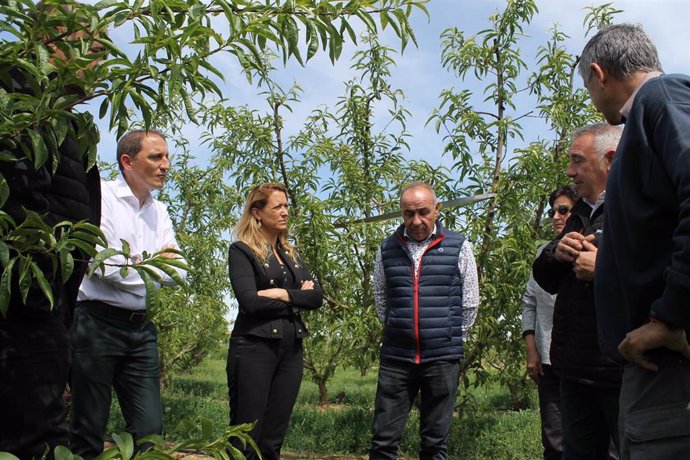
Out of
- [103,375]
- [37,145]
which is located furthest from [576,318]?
[37,145]

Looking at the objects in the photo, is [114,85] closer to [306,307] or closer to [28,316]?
[28,316]

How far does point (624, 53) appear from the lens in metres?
2.43

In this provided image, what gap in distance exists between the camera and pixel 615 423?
3344 millimetres

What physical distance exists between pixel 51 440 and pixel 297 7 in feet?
5.05

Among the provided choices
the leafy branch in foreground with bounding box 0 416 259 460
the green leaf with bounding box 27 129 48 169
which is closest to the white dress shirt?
the leafy branch in foreground with bounding box 0 416 259 460

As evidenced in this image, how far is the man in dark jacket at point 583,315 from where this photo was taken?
3438 millimetres

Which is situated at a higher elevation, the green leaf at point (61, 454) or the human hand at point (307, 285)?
the human hand at point (307, 285)

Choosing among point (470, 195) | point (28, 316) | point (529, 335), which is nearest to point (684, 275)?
point (28, 316)

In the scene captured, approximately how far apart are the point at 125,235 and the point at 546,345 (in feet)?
9.06

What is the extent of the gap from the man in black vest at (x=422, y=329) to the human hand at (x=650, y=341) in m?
2.87

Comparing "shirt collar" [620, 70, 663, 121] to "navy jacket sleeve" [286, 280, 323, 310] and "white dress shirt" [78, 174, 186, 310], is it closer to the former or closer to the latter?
"white dress shirt" [78, 174, 186, 310]

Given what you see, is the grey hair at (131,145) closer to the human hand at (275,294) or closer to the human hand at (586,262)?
the human hand at (275,294)

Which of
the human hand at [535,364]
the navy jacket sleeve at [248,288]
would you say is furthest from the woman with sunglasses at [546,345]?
the navy jacket sleeve at [248,288]

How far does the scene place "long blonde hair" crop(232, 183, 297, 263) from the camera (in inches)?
200
